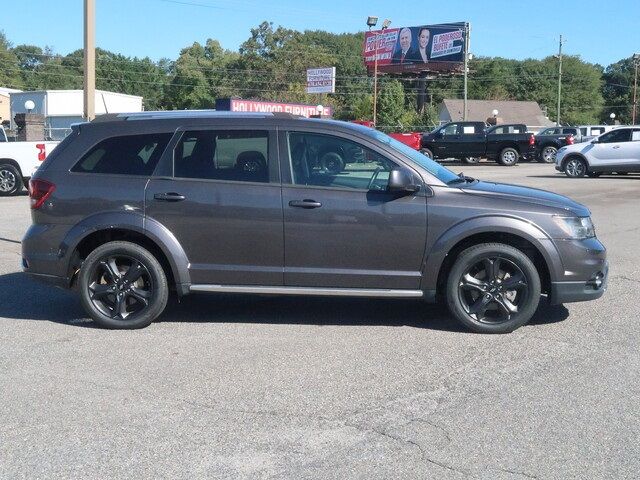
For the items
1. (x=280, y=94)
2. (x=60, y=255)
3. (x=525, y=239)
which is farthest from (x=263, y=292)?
(x=280, y=94)

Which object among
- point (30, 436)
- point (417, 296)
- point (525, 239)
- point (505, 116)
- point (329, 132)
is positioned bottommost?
point (30, 436)

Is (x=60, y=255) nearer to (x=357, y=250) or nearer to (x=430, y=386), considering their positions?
(x=357, y=250)

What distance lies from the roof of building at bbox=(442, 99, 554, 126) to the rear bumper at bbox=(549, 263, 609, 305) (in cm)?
7737

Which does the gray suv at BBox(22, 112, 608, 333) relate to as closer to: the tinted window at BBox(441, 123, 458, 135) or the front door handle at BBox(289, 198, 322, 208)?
the front door handle at BBox(289, 198, 322, 208)

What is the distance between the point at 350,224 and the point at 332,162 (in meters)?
0.60

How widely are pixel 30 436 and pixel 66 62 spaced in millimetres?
103773

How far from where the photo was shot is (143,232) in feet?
21.5

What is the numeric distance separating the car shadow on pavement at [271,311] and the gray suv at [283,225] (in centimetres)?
49

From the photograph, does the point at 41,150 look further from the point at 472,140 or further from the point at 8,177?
the point at 472,140

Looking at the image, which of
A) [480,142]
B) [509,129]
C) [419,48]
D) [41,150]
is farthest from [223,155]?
[419,48]

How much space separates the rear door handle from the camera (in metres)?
6.54

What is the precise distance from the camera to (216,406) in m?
4.87

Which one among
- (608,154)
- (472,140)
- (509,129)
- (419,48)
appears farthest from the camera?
(419,48)

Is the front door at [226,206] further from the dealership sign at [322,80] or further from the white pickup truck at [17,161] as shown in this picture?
the dealership sign at [322,80]
